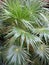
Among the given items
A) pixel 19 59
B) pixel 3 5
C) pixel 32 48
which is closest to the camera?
pixel 19 59

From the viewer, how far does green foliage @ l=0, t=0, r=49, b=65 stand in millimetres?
2590

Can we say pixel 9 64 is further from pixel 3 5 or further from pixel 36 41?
pixel 3 5

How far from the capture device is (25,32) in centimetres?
270

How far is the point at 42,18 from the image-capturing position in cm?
295

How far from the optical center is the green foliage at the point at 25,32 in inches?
102

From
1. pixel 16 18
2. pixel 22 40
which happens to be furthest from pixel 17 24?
pixel 22 40

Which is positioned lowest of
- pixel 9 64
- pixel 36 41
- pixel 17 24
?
pixel 9 64

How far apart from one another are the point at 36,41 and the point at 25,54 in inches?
8.1

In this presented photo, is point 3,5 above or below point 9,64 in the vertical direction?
above

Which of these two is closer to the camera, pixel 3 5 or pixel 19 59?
pixel 19 59

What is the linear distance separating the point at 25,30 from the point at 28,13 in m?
0.23

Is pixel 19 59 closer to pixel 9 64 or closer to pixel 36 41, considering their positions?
pixel 9 64

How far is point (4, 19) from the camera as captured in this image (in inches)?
109

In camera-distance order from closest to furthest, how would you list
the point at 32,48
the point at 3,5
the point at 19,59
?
the point at 19,59
the point at 32,48
the point at 3,5
